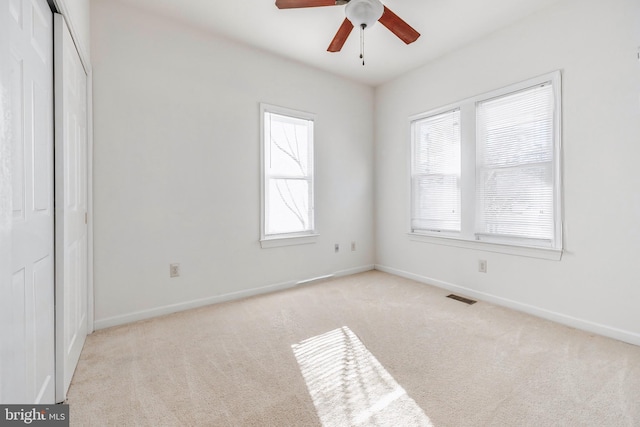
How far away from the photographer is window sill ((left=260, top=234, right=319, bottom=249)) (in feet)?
11.1

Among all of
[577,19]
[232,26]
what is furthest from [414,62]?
[232,26]

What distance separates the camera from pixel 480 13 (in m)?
2.68

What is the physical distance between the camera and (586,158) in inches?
94.6

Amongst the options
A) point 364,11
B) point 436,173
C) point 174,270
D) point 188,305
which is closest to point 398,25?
point 364,11

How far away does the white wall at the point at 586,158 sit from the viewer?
2199 millimetres

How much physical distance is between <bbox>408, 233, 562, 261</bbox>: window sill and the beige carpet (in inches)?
22.5

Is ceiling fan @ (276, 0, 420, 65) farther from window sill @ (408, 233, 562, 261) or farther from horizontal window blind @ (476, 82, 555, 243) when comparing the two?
window sill @ (408, 233, 562, 261)

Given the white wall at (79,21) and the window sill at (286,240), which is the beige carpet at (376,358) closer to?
the window sill at (286,240)

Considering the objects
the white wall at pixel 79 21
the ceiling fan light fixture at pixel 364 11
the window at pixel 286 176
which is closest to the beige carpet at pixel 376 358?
the window at pixel 286 176

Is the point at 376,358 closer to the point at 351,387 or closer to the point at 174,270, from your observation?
the point at 351,387

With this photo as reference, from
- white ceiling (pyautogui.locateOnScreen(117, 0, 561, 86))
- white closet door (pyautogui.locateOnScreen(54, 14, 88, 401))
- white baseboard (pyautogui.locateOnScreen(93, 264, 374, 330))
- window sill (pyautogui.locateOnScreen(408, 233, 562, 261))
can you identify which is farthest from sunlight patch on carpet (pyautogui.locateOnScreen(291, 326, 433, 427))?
white ceiling (pyautogui.locateOnScreen(117, 0, 561, 86))

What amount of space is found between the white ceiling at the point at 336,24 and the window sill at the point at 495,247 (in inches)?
85.4

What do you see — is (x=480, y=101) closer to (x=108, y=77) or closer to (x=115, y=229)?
(x=108, y=77)

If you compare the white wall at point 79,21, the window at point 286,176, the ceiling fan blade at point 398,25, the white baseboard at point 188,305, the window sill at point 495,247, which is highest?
the ceiling fan blade at point 398,25
